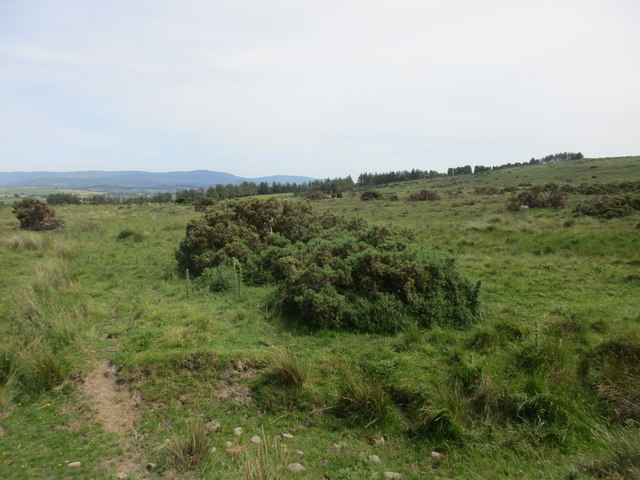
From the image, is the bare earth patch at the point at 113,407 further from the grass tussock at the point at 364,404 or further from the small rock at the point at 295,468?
the grass tussock at the point at 364,404

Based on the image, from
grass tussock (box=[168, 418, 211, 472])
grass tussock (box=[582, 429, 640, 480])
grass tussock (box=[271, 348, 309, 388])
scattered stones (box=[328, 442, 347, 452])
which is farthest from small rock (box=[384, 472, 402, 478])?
grass tussock (box=[168, 418, 211, 472])

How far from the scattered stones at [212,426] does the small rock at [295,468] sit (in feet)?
3.58

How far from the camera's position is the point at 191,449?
11.7ft

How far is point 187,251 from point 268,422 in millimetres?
8402

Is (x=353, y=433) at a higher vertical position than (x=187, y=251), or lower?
lower

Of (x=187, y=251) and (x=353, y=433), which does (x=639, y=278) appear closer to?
(x=353, y=433)

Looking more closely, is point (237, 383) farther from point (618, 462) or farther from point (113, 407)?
point (618, 462)

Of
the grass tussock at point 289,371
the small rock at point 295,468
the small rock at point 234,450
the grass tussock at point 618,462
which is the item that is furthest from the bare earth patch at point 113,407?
the grass tussock at point 618,462

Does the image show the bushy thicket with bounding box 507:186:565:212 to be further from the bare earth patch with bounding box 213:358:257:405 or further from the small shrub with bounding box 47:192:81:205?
the small shrub with bounding box 47:192:81:205

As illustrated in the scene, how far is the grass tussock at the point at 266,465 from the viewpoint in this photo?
2.94 m

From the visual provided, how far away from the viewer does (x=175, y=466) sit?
3.45 m

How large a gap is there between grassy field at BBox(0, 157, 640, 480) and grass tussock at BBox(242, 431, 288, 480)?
0.08ft

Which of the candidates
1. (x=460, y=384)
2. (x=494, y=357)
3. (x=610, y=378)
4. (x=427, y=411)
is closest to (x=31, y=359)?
(x=427, y=411)

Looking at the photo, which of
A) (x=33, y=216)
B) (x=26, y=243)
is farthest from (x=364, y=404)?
(x=33, y=216)
